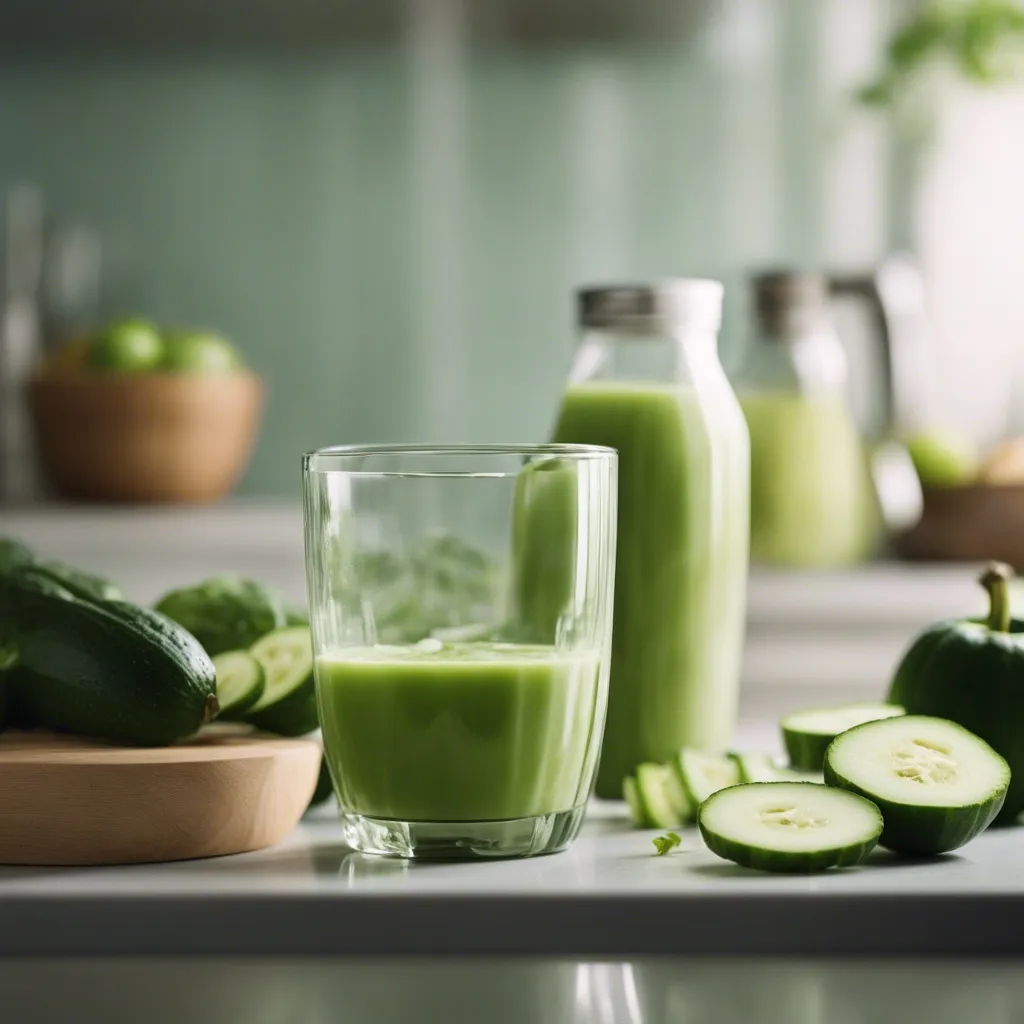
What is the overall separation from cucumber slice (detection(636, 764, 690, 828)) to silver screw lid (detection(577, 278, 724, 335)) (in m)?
0.26

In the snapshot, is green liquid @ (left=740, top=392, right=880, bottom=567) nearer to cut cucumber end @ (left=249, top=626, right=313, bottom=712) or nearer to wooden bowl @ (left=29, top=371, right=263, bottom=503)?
wooden bowl @ (left=29, top=371, right=263, bottom=503)

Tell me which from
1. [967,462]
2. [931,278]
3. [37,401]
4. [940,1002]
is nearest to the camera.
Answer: [940,1002]

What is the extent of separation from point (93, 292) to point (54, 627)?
2604mm

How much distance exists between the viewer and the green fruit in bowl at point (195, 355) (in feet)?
8.97

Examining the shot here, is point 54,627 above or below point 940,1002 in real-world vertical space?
above

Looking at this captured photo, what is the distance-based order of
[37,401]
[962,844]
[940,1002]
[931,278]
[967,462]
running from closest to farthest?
[940,1002], [962,844], [967,462], [37,401], [931,278]

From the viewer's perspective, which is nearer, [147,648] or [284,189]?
[147,648]

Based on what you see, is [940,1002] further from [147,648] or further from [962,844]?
[147,648]

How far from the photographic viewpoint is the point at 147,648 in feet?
2.47

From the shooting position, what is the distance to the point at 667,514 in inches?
36.1

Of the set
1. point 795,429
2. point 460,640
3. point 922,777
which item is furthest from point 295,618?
point 795,429

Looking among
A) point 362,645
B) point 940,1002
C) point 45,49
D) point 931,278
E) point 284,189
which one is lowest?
point 940,1002

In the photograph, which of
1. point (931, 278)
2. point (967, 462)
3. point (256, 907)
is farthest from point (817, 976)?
point (931, 278)

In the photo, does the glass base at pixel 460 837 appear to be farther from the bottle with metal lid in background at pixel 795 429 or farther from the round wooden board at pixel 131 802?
the bottle with metal lid in background at pixel 795 429
